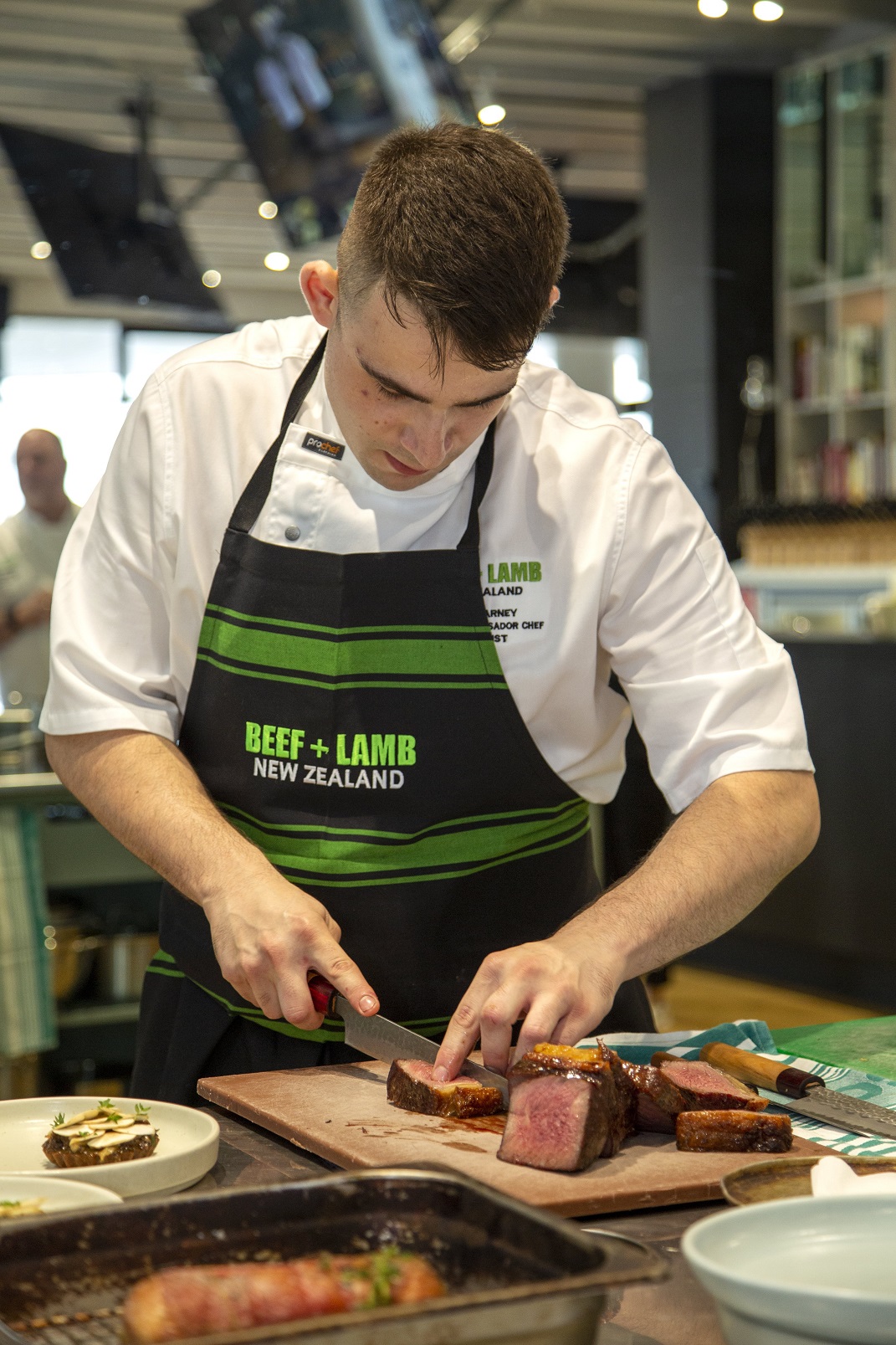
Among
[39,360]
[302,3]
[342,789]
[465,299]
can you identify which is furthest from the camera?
[39,360]

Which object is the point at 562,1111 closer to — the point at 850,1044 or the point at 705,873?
the point at 705,873

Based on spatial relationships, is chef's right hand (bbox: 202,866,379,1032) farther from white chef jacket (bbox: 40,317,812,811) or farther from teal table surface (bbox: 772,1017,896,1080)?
teal table surface (bbox: 772,1017,896,1080)

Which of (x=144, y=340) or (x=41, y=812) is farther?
(x=144, y=340)

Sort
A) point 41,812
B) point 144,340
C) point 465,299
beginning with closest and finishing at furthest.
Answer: point 465,299 → point 41,812 → point 144,340

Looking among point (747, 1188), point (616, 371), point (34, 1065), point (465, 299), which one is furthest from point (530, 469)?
point (616, 371)

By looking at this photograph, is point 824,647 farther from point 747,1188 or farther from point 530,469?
point 747,1188

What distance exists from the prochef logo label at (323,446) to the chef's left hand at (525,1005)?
600 millimetres

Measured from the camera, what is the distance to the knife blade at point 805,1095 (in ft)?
4.08

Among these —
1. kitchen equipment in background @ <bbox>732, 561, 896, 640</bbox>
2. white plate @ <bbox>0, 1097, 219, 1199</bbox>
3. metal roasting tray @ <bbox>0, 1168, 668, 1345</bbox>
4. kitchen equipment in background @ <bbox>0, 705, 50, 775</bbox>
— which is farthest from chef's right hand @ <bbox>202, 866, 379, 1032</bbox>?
kitchen equipment in background @ <bbox>732, 561, 896, 640</bbox>

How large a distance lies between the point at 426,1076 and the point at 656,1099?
20 centimetres

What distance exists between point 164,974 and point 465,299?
805mm

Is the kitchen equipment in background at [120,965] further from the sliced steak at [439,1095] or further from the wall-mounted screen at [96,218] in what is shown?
the sliced steak at [439,1095]

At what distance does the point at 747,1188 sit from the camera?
3.09 ft

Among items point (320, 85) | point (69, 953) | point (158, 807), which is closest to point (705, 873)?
point (158, 807)
